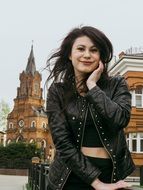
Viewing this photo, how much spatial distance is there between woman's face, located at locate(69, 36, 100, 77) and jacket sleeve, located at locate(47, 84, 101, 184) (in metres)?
0.24

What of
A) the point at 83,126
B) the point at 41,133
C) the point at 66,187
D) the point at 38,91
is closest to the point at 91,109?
the point at 83,126

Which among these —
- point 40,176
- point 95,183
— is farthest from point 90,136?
point 40,176

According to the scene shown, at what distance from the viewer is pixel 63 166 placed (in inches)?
110

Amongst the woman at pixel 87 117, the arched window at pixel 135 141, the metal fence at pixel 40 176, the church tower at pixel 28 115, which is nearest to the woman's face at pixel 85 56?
the woman at pixel 87 117

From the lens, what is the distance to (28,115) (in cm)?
11375

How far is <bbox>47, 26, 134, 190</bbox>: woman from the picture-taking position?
8.80 ft

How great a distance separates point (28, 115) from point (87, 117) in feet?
366

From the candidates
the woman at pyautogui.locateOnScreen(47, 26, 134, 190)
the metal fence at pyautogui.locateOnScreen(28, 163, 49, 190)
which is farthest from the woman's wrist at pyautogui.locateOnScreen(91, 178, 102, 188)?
the metal fence at pyautogui.locateOnScreen(28, 163, 49, 190)

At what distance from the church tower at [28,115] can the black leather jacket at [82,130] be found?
101m

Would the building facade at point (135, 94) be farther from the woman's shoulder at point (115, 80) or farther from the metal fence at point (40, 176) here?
the woman's shoulder at point (115, 80)

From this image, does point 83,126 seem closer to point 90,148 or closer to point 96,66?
point 90,148

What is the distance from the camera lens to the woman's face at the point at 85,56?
2957 millimetres

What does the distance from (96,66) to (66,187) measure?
2.64ft

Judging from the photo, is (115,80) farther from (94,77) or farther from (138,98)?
Result: (138,98)
